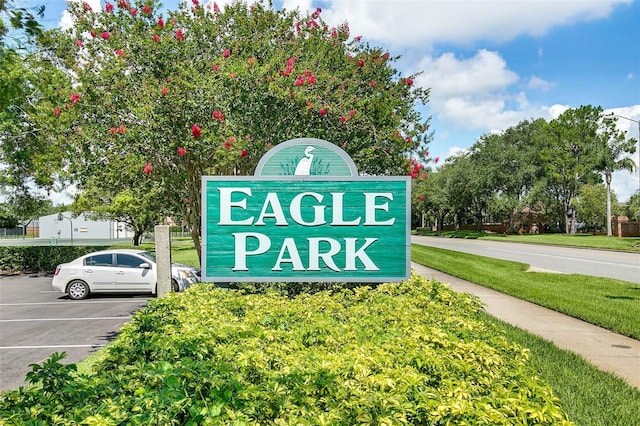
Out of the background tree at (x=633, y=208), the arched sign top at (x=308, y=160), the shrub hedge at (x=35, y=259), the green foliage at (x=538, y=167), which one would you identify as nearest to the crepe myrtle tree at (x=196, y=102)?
Answer: the arched sign top at (x=308, y=160)

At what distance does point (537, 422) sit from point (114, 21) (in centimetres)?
1081

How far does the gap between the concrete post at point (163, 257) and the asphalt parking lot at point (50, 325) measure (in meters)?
2.32

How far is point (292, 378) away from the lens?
2.66m

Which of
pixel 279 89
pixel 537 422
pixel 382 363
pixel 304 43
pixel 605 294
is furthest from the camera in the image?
pixel 304 43

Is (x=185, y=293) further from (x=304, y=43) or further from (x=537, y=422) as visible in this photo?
(x=304, y=43)

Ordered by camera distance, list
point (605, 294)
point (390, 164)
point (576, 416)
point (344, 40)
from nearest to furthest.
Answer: point (576, 416)
point (390, 164)
point (605, 294)
point (344, 40)

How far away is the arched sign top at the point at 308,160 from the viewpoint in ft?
19.7

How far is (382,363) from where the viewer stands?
9.68 ft

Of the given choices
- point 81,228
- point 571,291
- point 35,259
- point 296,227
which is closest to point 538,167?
point 571,291

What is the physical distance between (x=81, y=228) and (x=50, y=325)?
6501cm

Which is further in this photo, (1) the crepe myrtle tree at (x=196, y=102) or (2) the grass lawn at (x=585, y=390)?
(1) the crepe myrtle tree at (x=196, y=102)

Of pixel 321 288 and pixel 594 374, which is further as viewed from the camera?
pixel 321 288

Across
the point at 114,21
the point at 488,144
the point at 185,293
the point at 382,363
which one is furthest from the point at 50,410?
the point at 488,144

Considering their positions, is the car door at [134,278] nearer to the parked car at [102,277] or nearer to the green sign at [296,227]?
the parked car at [102,277]
